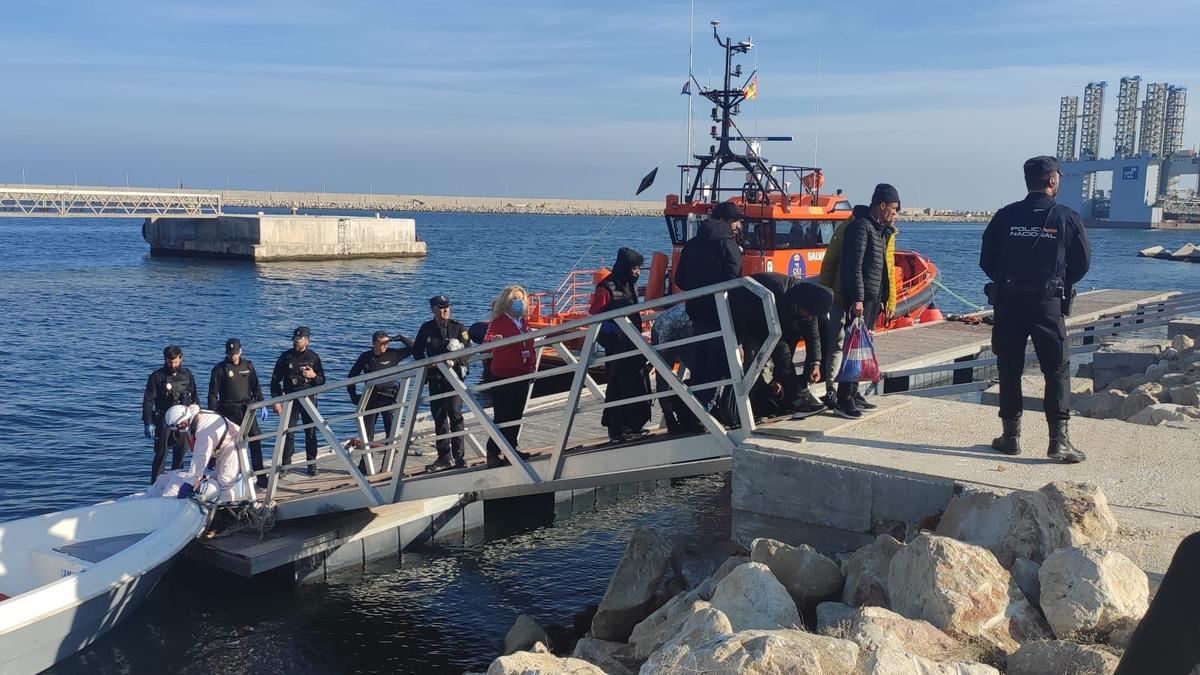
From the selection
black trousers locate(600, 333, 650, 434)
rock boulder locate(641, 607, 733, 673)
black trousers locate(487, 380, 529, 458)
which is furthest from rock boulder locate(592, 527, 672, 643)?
rock boulder locate(641, 607, 733, 673)

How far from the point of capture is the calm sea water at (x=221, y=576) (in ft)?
24.5

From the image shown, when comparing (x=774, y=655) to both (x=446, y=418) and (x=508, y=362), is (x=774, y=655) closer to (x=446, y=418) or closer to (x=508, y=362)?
(x=508, y=362)

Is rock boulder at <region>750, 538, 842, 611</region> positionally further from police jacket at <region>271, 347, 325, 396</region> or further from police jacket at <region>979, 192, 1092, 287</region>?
police jacket at <region>271, 347, 325, 396</region>

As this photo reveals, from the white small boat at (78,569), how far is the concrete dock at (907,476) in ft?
14.4

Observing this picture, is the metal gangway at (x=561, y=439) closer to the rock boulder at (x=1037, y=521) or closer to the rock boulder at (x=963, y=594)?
the rock boulder at (x=1037, y=521)

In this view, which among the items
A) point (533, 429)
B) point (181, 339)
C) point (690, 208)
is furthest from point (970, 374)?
point (181, 339)

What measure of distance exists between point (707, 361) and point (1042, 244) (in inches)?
79.5

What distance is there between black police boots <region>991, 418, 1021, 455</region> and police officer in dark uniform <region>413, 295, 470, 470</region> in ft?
14.1

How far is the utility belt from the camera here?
5.03 metres

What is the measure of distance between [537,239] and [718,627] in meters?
97.1

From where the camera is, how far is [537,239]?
100m

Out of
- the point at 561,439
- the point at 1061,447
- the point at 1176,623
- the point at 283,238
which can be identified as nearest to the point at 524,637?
the point at 561,439

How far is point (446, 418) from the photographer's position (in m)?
8.70

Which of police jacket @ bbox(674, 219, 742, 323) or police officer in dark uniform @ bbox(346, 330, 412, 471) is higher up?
police jacket @ bbox(674, 219, 742, 323)
